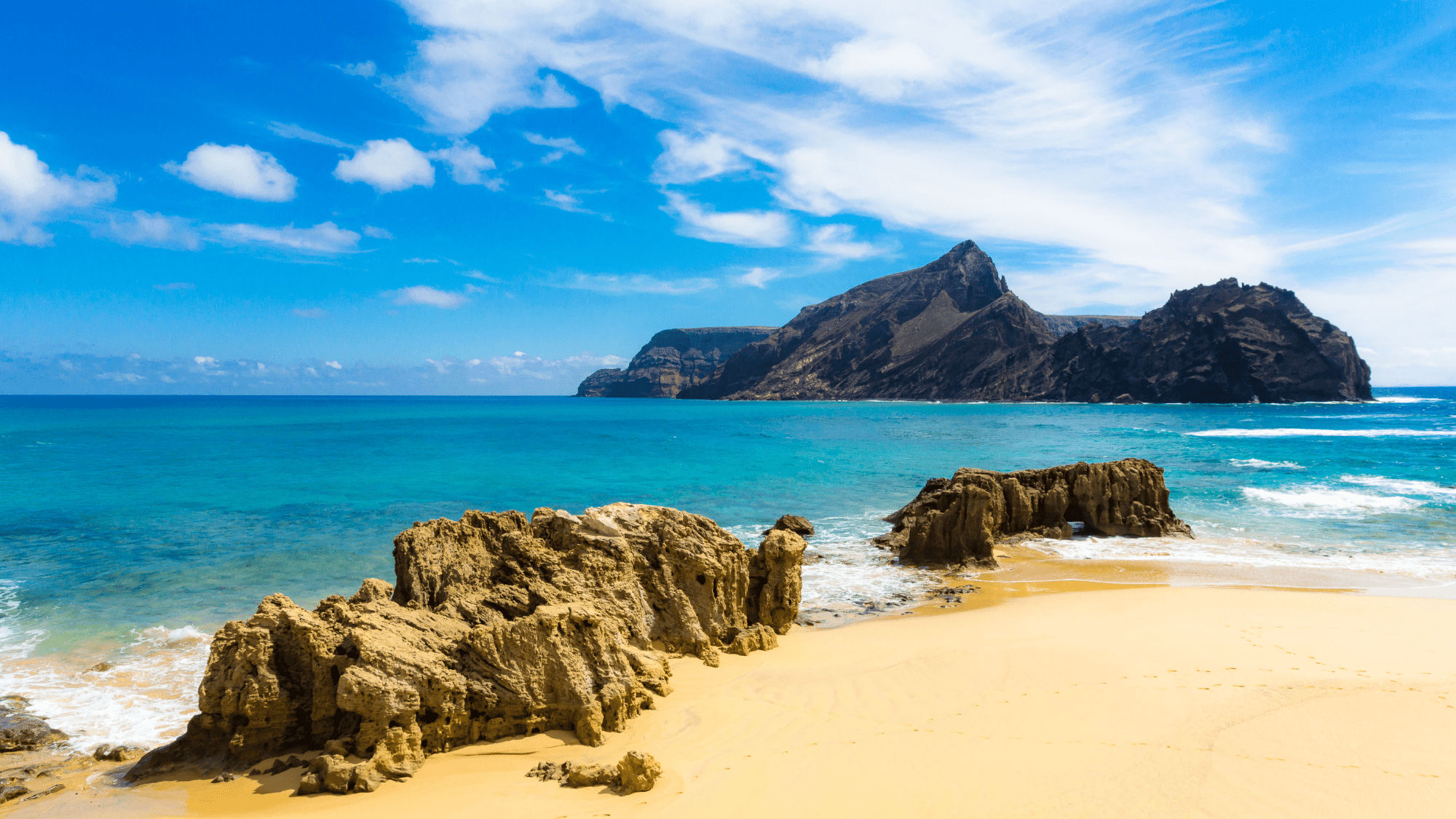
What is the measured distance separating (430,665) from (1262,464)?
38047mm

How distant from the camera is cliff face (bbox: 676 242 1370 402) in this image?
112 meters

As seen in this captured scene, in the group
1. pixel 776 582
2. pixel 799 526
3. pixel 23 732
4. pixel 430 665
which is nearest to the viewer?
pixel 430 665

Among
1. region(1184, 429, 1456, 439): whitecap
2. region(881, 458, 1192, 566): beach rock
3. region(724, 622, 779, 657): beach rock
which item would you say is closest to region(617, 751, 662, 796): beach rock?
region(724, 622, 779, 657): beach rock

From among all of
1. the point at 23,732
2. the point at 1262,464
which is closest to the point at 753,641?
the point at 23,732

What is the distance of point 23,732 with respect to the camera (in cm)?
647

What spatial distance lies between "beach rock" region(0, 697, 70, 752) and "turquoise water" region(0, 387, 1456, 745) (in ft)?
0.63

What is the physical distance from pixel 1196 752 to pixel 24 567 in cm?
1995

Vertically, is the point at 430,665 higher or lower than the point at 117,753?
higher

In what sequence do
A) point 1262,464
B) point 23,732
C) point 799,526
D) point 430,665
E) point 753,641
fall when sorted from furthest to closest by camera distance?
point 1262,464
point 799,526
point 753,641
point 23,732
point 430,665

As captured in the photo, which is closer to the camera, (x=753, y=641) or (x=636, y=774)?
(x=636, y=774)

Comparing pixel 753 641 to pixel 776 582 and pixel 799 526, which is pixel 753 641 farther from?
pixel 799 526

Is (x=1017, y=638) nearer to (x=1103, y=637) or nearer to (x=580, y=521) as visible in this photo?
(x=1103, y=637)

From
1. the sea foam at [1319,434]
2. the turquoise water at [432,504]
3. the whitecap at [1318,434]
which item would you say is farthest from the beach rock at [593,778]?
the whitecap at [1318,434]

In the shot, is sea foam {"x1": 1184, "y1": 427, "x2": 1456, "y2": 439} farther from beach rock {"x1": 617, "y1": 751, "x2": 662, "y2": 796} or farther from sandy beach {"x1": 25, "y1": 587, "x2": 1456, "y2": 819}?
beach rock {"x1": 617, "y1": 751, "x2": 662, "y2": 796}
